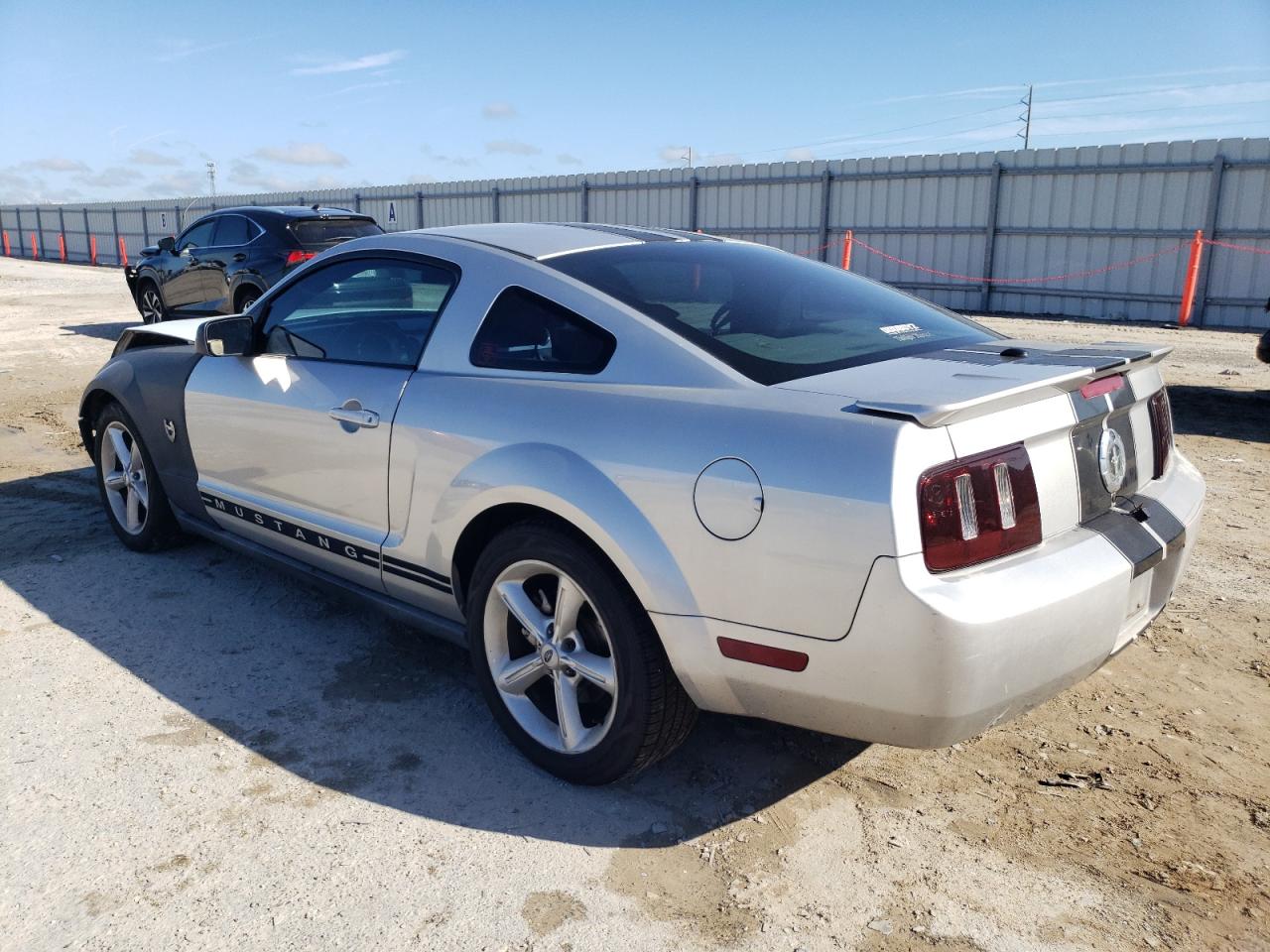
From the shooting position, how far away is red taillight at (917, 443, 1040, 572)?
2213 mm

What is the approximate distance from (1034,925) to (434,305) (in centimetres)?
246

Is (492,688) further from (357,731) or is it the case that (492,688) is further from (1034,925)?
(1034,925)

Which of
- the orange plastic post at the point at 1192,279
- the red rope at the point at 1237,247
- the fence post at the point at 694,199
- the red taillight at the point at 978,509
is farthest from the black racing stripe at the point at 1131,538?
the fence post at the point at 694,199

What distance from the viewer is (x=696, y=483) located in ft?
7.98

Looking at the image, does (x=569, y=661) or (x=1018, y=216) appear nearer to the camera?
(x=569, y=661)

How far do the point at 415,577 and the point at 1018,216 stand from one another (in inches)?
679

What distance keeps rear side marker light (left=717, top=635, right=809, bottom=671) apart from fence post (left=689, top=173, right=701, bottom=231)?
20545 millimetres

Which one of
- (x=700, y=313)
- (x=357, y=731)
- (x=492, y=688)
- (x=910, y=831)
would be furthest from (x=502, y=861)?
(x=700, y=313)

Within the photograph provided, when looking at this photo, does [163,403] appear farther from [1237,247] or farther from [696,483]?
[1237,247]

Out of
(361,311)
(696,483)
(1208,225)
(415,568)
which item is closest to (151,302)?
(361,311)

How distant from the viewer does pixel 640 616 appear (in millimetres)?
2611

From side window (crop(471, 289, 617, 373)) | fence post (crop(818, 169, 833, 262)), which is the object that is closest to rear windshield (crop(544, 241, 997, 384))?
side window (crop(471, 289, 617, 373))

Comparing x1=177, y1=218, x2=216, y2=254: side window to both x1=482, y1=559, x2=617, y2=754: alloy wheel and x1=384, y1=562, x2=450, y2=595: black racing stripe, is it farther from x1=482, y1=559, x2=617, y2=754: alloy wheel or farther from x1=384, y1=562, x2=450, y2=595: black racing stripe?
x1=482, y1=559, x2=617, y2=754: alloy wheel

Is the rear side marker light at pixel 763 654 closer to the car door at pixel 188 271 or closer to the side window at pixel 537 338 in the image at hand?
the side window at pixel 537 338
